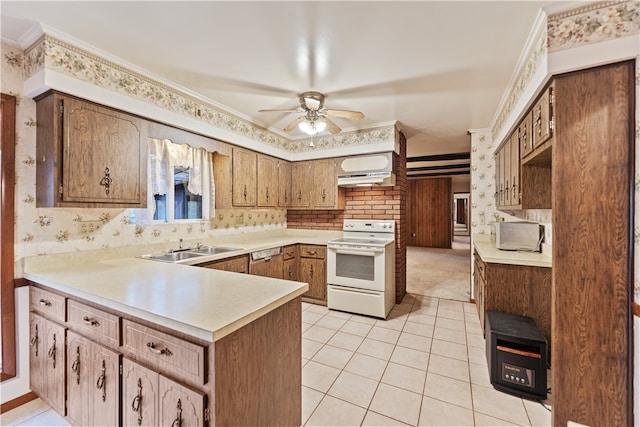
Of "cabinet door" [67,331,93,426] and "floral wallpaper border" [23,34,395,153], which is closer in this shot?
"cabinet door" [67,331,93,426]

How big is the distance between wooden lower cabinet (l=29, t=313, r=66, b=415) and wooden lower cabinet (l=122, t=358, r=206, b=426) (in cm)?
72

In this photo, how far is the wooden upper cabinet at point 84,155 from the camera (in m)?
1.80

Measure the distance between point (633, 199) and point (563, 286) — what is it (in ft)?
1.90

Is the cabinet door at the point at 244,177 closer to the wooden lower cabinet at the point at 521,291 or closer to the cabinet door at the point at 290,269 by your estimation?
the cabinet door at the point at 290,269

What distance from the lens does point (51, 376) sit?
1.76 m

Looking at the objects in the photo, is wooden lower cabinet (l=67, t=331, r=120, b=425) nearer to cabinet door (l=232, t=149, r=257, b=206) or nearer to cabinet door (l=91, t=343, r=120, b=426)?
cabinet door (l=91, t=343, r=120, b=426)

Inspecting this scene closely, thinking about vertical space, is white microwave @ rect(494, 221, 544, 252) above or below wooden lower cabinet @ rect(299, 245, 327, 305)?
above

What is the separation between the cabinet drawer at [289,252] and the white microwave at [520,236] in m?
2.48

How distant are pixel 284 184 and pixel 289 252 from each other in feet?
3.61

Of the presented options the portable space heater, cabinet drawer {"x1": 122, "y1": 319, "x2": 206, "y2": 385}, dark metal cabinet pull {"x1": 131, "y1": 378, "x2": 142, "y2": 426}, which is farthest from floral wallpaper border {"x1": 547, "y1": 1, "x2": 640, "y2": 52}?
dark metal cabinet pull {"x1": 131, "y1": 378, "x2": 142, "y2": 426}

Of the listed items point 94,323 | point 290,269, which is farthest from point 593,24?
point 290,269

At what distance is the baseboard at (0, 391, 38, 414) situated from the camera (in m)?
1.80

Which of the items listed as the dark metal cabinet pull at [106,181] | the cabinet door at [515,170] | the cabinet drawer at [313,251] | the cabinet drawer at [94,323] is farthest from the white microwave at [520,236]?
the dark metal cabinet pull at [106,181]

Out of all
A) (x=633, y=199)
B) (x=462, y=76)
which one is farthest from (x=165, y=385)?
(x=462, y=76)
